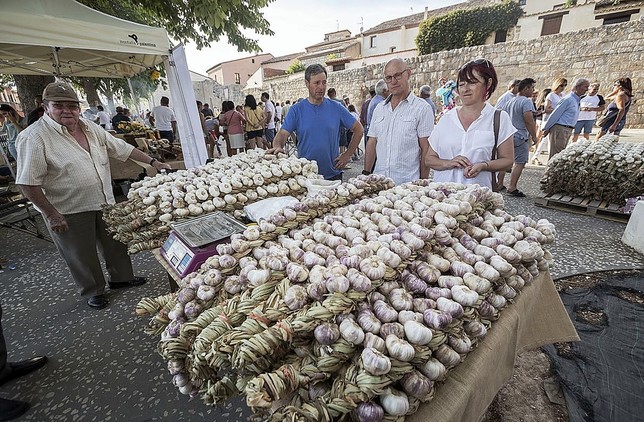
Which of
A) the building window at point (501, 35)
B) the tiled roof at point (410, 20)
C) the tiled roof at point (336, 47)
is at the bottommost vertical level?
the building window at point (501, 35)

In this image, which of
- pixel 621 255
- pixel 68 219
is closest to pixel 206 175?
pixel 68 219

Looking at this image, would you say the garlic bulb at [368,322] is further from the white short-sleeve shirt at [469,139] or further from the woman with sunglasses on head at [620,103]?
the woman with sunglasses on head at [620,103]

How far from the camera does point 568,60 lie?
12.3 metres

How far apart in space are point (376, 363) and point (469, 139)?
6.30 feet

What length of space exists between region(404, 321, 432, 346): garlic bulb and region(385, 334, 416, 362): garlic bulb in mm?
30

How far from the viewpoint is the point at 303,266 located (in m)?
1.12

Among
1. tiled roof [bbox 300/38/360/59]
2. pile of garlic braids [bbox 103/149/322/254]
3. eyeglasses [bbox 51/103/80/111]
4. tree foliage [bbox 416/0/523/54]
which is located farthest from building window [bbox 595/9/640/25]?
eyeglasses [bbox 51/103/80/111]

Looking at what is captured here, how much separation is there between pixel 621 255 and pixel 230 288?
13.6 ft

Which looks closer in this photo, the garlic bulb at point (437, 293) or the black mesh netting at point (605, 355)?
the garlic bulb at point (437, 293)

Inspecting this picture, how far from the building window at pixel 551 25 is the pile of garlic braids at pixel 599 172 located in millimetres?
21166

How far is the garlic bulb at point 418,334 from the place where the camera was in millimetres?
824

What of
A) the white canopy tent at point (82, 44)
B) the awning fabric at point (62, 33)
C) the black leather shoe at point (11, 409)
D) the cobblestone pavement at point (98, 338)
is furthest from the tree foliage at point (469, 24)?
the black leather shoe at point (11, 409)

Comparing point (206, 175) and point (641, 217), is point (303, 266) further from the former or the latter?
point (641, 217)

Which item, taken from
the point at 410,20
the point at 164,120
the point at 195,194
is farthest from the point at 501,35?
the point at 195,194
